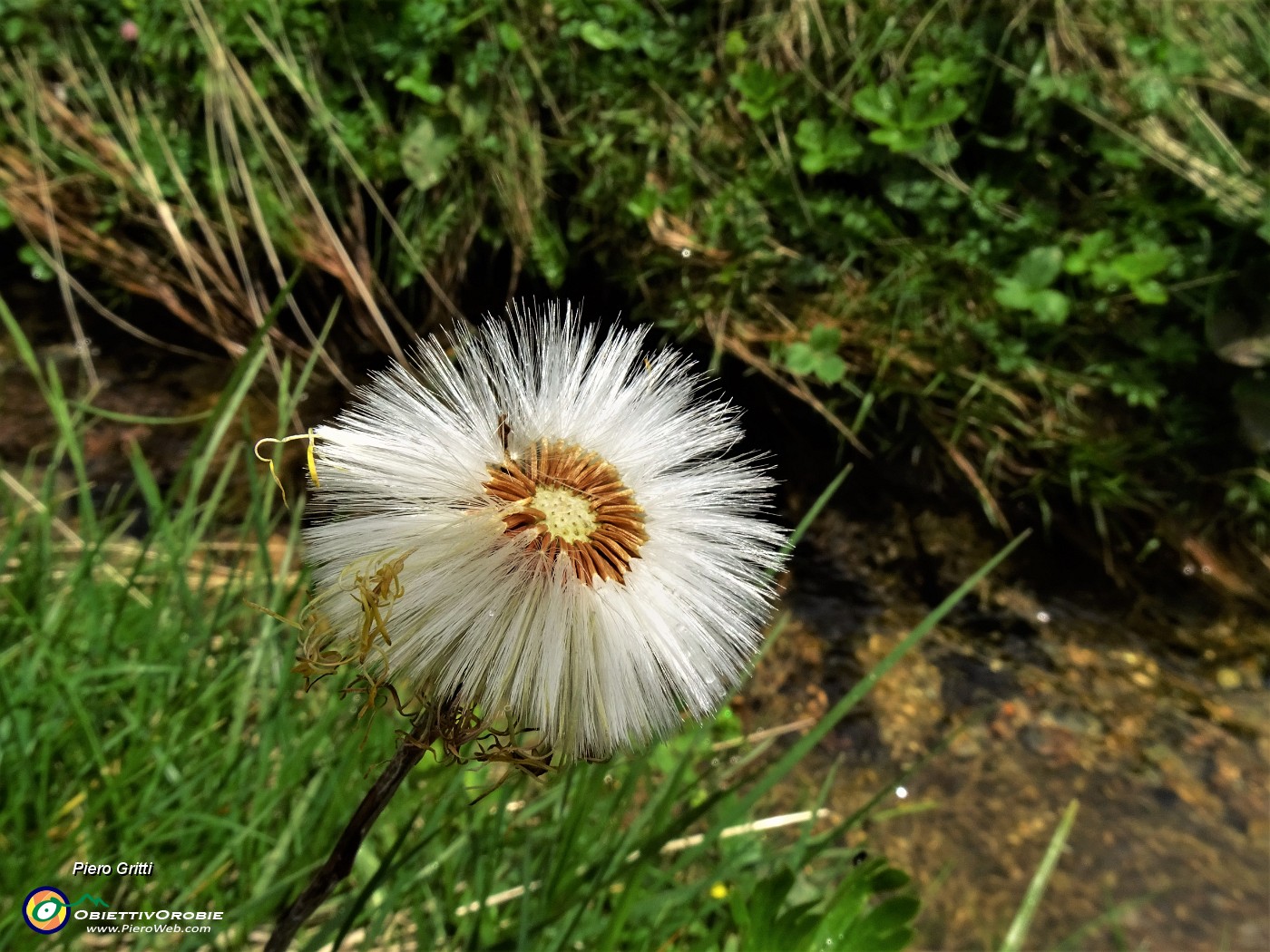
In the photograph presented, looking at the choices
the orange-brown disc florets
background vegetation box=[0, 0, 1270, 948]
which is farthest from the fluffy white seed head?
background vegetation box=[0, 0, 1270, 948]

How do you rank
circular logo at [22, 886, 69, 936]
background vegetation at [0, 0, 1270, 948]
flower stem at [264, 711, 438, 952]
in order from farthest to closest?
background vegetation at [0, 0, 1270, 948], circular logo at [22, 886, 69, 936], flower stem at [264, 711, 438, 952]

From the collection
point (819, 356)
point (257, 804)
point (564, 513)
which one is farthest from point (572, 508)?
point (819, 356)

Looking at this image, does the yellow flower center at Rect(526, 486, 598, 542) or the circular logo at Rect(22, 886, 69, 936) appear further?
the circular logo at Rect(22, 886, 69, 936)

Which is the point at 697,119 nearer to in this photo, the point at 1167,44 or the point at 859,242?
the point at 859,242

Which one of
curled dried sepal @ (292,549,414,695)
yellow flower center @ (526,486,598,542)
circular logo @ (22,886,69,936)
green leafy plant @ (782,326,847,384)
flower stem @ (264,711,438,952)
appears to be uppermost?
green leafy plant @ (782,326,847,384)

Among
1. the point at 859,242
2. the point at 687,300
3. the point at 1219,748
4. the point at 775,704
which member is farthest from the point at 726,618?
the point at 1219,748

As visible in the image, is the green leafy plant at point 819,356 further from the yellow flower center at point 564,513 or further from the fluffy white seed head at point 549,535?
the yellow flower center at point 564,513

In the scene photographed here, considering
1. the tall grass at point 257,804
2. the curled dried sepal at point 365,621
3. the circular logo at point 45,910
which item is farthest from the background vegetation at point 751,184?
the curled dried sepal at point 365,621

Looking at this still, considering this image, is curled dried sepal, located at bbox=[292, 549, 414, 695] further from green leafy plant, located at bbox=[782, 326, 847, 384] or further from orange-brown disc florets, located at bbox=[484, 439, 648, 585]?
green leafy plant, located at bbox=[782, 326, 847, 384]
